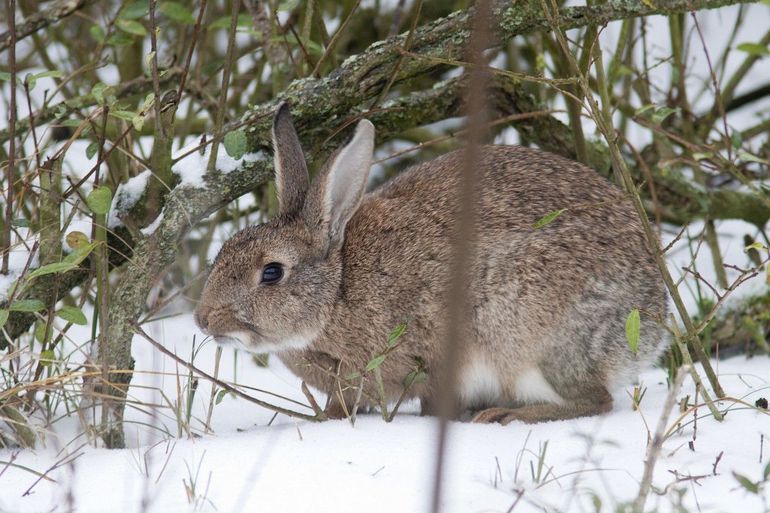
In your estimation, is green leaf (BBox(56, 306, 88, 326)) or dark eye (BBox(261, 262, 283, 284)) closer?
green leaf (BBox(56, 306, 88, 326))

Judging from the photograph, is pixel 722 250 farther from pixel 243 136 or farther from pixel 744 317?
pixel 243 136

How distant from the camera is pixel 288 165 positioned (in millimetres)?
4723

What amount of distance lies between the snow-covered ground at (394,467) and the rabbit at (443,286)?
256 millimetres

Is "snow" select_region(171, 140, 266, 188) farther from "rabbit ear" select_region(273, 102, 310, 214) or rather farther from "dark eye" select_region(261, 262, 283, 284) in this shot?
"dark eye" select_region(261, 262, 283, 284)

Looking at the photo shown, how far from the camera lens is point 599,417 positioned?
14.4 ft

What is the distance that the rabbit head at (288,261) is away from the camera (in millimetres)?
4590

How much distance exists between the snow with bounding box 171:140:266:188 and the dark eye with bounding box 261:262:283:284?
0.48 m

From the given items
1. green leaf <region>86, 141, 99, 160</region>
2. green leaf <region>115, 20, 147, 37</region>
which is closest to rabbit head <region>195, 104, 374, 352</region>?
green leaf <region>86, 141, 99, 160</region>

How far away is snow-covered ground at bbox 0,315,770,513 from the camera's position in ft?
10.9

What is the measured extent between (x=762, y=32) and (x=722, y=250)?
136 inches

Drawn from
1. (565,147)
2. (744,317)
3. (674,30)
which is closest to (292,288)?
(565,147)

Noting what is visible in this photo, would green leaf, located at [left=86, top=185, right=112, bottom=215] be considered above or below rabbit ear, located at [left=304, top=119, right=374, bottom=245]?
below

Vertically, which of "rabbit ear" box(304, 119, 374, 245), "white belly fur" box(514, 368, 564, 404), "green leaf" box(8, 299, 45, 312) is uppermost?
"rabbit ear" box(304, 119, 374, 245)

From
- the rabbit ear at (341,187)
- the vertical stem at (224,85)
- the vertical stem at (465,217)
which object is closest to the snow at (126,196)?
the vertical stem at (224,85)
